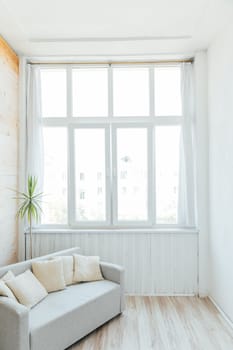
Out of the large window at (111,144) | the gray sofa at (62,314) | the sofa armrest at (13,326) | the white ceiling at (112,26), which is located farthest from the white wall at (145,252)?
the white ceiling at (112,26)

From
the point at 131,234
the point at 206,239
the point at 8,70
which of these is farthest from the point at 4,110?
the point at 206,239

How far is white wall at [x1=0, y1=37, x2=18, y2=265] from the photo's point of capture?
10.8 ft

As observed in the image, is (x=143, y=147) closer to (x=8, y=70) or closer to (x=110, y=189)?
(x=110, y=189)

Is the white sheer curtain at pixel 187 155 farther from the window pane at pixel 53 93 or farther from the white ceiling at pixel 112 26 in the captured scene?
the window pane at pixel 53 93

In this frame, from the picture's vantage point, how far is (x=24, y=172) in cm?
379

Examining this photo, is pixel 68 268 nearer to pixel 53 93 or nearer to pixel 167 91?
pixel 53 93

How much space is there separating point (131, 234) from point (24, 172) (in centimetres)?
164

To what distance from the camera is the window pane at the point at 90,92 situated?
12.9 feet

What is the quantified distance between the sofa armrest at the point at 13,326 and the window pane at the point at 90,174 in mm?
1797

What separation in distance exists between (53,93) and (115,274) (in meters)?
2.53

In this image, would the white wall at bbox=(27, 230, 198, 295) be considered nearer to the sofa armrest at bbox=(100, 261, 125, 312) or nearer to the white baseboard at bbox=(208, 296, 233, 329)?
the white baseboard at bbox=(208, 296, 233, 329)

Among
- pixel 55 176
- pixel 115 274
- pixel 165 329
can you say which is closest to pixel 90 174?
pixel 55 176

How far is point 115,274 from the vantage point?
321 cm

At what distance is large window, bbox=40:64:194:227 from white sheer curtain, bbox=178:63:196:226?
0.08 m
